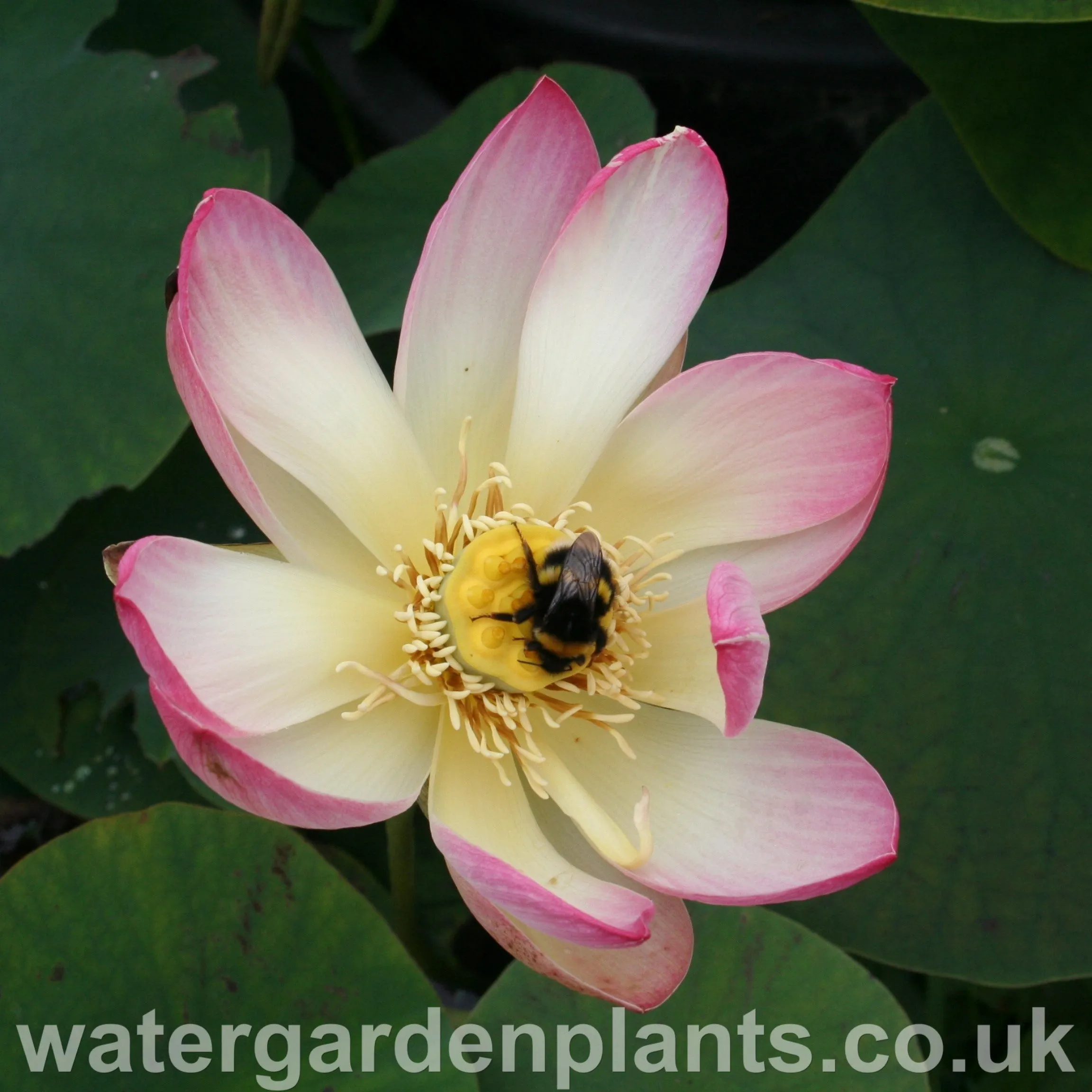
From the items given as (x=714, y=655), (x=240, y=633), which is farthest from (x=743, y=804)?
(x=240, y=633)

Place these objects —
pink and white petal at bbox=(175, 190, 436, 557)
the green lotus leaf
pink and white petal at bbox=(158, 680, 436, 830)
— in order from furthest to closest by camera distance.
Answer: the green lotus leaf → pink and white petal at bbox=(175, 190, 436, 557) → pink and white petal at bbox=(158, 680, 436, 830)

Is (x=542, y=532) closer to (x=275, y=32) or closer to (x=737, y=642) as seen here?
(x=737, y=642)

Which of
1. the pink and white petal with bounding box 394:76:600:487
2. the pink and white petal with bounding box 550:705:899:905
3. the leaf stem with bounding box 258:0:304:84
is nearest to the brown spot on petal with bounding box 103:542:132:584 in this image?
the pink and white petal with bounding box 394:76:600:487

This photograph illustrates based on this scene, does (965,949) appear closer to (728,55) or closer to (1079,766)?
(1079,766)

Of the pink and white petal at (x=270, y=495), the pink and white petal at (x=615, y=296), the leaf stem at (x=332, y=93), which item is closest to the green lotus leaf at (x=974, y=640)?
the pink and white petal at (x=615, y=296)

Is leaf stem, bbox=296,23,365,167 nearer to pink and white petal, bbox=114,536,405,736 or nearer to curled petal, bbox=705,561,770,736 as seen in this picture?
pink and white petal, bbox=114,536,405,736

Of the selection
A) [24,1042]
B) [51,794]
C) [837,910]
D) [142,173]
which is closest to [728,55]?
[142,173]
